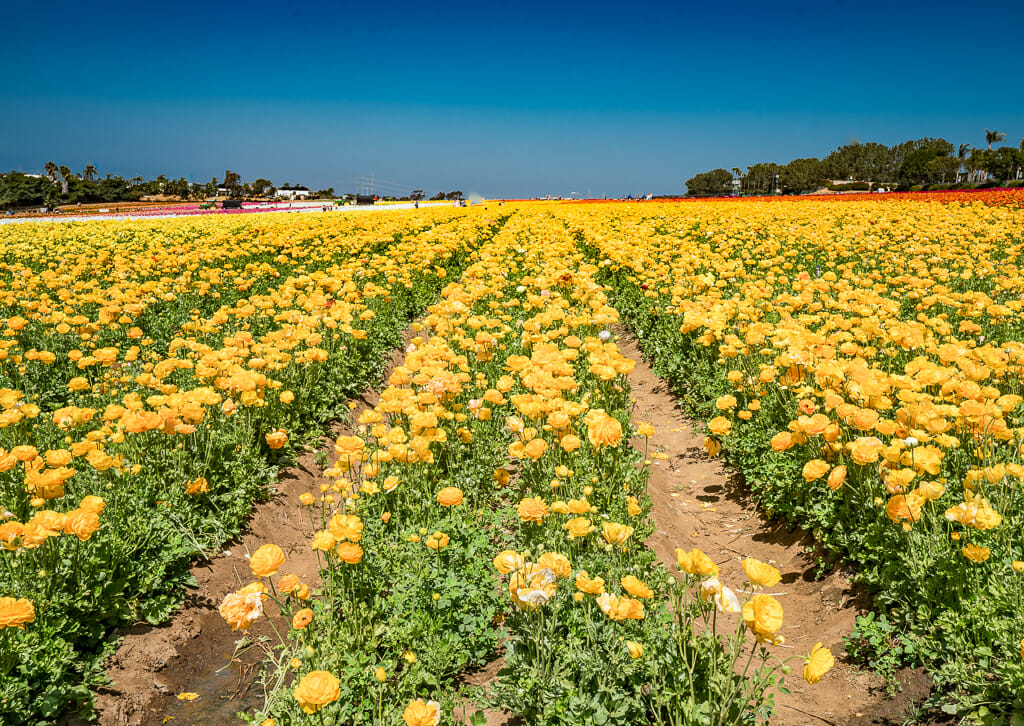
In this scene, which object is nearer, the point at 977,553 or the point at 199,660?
the point at 977,553

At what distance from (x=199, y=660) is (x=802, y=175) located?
290 feet

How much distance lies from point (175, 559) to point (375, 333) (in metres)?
4.55

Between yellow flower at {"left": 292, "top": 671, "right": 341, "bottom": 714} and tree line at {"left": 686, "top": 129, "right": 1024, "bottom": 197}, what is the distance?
208 ft

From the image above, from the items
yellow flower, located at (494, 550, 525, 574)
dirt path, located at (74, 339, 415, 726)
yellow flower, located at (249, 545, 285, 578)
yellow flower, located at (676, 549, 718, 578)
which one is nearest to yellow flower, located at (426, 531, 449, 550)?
yellow flower, located at (494, 550, 525, 574)

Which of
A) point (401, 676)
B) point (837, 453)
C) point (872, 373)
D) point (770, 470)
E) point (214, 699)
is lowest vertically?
point (214, 699)

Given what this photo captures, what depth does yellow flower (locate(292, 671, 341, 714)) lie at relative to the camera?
1.96 m

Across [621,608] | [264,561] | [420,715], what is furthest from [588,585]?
[264,561]

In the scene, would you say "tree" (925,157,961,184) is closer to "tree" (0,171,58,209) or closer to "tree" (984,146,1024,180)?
"tree" (984,146,1024,180)

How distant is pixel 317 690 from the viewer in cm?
197

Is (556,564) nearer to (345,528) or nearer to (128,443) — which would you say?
(345,528)

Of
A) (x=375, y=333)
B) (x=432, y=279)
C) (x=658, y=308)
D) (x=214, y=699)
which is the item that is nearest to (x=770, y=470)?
(x=214, y=699)

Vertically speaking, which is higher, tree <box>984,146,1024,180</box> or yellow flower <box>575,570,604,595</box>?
tree <box>984,146,1024,180</box>

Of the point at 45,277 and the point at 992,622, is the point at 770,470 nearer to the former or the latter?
the point at 992,622

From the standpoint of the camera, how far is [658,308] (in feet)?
27.3
